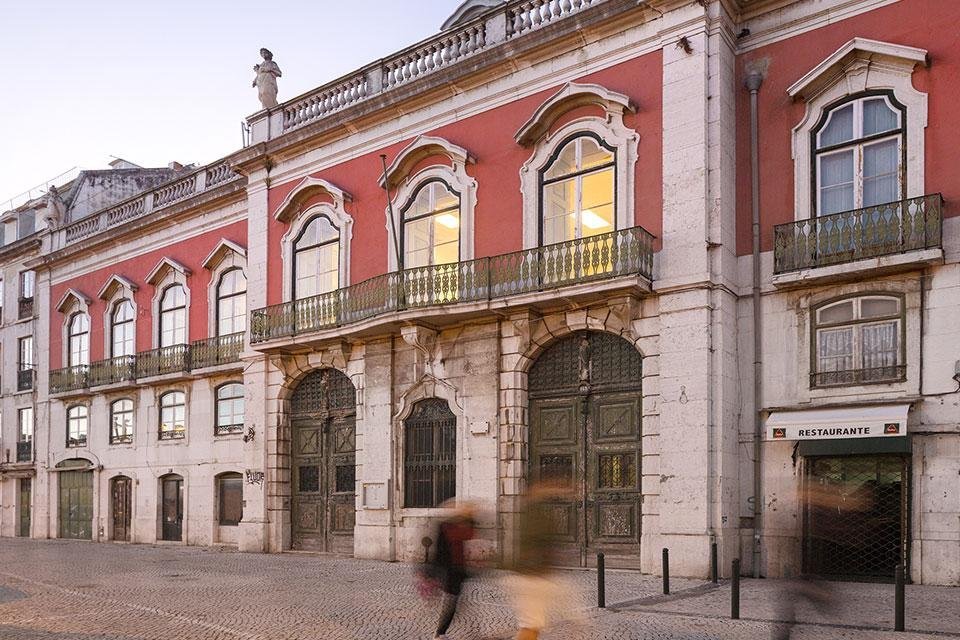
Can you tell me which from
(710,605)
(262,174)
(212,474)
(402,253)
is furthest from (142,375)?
(710,605)

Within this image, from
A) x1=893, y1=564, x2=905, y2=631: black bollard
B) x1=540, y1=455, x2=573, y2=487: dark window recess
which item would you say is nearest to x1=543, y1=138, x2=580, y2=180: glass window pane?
x1=540, y1=455, x2=573, y2=487: dark window recess

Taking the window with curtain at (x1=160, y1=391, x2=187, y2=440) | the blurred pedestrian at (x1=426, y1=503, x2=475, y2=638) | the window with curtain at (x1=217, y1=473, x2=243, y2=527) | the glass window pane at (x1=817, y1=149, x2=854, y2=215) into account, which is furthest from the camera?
the window with curtain at (x1=160, y1=391, x2=187, y2=440)

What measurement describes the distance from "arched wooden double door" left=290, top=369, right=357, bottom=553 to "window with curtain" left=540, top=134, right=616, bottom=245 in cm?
633

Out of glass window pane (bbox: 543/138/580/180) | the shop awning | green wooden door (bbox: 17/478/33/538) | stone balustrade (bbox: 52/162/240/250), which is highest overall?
stone balustrade (bbox: 52/162/240/250)

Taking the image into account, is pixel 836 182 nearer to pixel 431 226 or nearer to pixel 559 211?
pixel 559 211

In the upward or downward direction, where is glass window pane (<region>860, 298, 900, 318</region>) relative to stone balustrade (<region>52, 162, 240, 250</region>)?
downward

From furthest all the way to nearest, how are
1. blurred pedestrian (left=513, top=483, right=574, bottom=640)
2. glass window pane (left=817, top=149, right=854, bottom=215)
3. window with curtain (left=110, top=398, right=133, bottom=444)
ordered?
1. window with curtain (left=110, top=398, right=133, bottom=444)
2. glass window pane (left=817, top=149, right=854, bottom=215)
3. blurred pedestrian (left=513, top=483, right=574, bottom=640)

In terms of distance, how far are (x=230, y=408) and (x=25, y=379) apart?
490 inches

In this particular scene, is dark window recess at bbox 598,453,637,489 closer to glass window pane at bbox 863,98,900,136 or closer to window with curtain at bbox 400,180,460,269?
window with curtain at bbox 400,180,460,269

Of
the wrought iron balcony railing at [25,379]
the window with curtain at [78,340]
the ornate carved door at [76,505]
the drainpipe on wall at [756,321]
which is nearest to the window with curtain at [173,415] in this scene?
the ornate carved door at [76,505]

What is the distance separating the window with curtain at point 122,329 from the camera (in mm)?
28922

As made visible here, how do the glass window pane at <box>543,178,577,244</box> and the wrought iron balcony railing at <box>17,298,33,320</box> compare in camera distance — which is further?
the wrought iron balcony railing at <box>17,298,33,320</box>

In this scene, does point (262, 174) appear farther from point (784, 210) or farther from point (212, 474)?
point (784, 210)

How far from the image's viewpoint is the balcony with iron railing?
82.2ft
